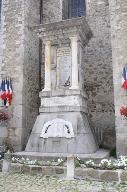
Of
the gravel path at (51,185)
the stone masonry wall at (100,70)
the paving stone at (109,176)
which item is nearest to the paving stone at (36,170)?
the gravel path at (51,185)

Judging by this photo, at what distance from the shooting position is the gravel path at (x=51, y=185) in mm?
5277

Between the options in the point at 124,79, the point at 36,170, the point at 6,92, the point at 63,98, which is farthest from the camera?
the point at 6,92

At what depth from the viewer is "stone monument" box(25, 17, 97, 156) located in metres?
8.66

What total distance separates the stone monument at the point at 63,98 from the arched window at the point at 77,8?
2690mm

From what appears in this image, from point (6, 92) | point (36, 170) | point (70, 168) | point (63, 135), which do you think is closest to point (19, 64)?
point (6, 92)

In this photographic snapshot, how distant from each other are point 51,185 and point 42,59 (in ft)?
26.3

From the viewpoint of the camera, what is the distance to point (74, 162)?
6562 mm

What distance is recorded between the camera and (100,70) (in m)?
11.8

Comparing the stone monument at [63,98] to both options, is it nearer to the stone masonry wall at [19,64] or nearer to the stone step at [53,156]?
the stone step at [53,156]

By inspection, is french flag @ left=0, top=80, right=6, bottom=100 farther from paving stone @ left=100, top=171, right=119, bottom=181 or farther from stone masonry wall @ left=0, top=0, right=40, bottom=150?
paving stone @ left=100, top=171, right=119, bottom=181

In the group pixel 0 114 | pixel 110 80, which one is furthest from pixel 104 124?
pixel 0 114

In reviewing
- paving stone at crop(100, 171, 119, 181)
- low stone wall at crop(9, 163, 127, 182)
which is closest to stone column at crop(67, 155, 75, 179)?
low stone wall at crop(9, 163, 127, 182)

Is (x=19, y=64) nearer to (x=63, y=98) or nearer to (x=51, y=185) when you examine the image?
(x=63, y=98)

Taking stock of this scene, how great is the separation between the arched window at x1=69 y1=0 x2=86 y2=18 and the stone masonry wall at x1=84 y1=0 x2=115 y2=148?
64 cm
